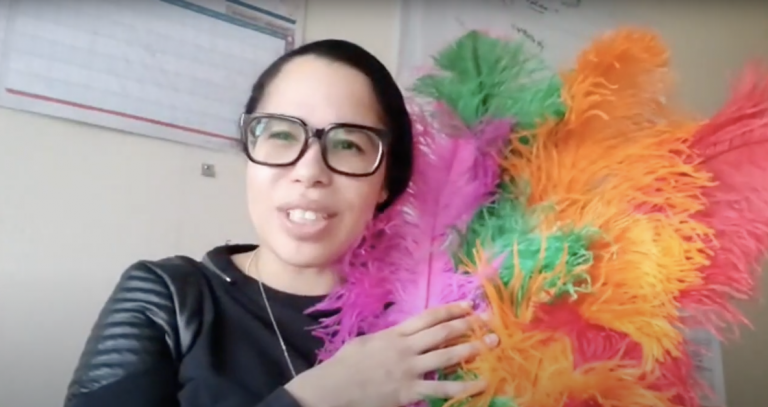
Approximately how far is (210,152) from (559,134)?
0.55 m

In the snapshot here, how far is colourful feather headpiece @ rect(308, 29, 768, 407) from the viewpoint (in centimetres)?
67

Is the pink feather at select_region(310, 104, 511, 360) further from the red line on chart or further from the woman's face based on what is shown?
the red line on chart

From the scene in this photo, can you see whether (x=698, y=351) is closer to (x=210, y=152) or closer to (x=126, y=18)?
(x=210, y=152)

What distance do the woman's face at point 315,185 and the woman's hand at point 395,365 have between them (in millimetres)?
122

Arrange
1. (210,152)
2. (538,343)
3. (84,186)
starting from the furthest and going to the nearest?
(210,152) < (84,186) < (538,343)

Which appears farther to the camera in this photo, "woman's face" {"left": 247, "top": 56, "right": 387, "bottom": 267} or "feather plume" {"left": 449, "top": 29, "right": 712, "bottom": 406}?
"woman's face" {"left": 247, "top": 56, "right": 387, "bottom": 267}

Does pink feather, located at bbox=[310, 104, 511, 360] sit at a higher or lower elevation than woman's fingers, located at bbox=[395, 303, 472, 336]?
higher

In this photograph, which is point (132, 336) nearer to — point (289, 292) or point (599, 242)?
point (289, 292)

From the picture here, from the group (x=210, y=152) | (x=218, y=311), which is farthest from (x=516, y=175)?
(x=210, y=152)

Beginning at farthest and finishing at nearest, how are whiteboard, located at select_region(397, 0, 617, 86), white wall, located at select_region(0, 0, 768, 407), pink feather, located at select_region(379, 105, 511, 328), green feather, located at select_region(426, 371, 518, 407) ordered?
whiteboard, located at select_region(397, 0, 617, 86)
white wall, located at select_region(0, 0, 768, 407)
pink feather, located at select_region(379, 105, 511, 328)
green feather, located at select_region(426, 371, 518, 407)

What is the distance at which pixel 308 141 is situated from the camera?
761 mm

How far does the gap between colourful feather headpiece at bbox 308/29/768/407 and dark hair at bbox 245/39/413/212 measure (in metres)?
0.02

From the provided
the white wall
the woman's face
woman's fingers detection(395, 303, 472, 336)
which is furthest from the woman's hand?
the white wall

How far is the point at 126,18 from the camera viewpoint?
3.36ft
